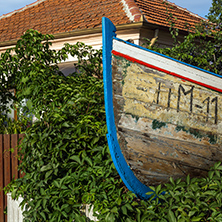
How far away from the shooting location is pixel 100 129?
381 centimetres

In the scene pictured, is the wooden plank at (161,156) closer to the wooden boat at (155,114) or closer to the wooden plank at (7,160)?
the wooden boat at (155,114)

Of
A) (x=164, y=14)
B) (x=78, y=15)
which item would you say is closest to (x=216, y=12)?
(x=164, y=14)

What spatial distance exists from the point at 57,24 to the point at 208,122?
22.5 feet

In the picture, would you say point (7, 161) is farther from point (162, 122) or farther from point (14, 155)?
point (162, 122)

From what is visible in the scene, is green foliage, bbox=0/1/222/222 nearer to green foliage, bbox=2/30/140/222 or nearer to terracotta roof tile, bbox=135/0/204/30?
green foliage, bbox=2/30/140/222

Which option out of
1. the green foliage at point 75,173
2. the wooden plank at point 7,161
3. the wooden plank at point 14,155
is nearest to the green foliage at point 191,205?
the green foliage at point 75,173

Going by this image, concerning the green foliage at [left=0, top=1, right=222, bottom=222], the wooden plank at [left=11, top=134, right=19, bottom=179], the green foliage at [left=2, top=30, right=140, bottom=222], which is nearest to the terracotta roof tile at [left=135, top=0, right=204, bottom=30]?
the green foliage at [left=0, top=1, right=222, bottom=222]

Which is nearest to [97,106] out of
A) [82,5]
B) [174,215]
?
[174,215]

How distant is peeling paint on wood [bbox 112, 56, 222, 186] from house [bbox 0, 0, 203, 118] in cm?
400

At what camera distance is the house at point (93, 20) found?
24.6ft

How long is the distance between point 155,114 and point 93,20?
5.90 meters

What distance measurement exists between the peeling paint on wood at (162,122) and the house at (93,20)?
400 cm

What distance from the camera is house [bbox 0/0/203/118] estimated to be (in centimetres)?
750

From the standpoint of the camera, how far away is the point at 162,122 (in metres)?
3.25
